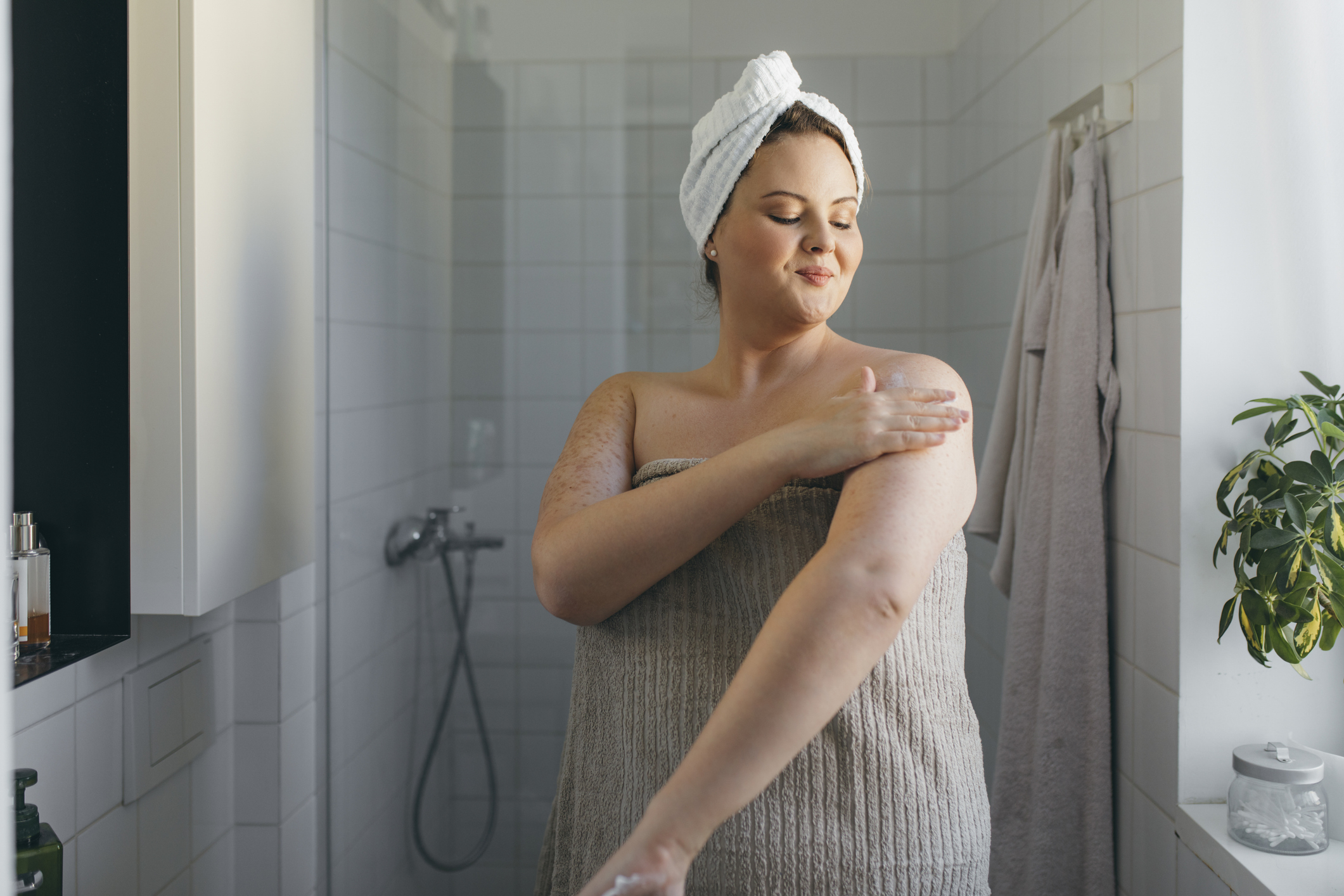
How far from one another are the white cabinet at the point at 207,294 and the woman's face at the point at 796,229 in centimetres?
69

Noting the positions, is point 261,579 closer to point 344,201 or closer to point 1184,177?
point 344,201

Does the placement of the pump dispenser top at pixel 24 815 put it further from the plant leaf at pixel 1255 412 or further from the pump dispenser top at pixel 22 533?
the plant leaf at pixel 1255 412

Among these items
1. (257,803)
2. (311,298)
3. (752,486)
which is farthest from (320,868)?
(752,486)

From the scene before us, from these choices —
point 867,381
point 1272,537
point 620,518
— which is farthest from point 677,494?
point 1272,537

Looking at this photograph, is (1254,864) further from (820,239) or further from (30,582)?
(30,582)

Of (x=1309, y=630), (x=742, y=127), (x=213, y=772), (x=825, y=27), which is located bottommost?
(x=213, y=772)

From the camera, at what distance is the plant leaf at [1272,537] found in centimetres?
106

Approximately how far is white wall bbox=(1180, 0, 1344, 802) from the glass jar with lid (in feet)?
0.30

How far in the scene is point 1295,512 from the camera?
1065 millimetres

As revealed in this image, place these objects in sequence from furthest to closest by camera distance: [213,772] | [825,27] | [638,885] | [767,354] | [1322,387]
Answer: [825,27] < [213,772] < [1322,387] < [767,354] < [638,885]

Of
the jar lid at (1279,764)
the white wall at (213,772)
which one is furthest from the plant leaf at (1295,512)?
the white wall at (213,772)

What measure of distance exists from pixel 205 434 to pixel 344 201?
58cm

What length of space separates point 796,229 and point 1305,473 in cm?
69

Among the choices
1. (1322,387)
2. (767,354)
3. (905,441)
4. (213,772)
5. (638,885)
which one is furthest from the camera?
(213,772)
